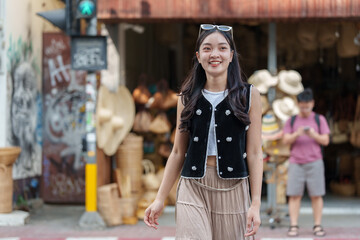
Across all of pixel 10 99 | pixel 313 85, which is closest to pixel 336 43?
pixel 313 85

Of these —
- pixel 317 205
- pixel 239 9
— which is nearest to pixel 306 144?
pixel 317 205

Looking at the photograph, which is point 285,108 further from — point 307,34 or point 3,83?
point 3,83

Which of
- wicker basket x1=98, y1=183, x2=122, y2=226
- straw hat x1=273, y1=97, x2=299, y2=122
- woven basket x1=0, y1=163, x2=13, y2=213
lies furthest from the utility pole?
straw hat x1=273, y1=97, x2=299, y2=122

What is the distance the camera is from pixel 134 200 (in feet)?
30.3

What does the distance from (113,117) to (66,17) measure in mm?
1685

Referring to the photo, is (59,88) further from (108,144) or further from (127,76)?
(108,144)

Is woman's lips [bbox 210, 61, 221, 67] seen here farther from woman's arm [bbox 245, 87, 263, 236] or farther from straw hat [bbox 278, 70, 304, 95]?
straw hat [bbox 278, 70, 304, 95]

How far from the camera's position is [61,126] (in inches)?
431

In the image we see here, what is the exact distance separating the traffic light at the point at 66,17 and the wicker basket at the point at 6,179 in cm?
193

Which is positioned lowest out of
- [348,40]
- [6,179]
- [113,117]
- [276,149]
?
[6,179]

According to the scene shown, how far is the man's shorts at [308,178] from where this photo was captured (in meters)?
7.94

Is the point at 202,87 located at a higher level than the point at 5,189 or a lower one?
higher

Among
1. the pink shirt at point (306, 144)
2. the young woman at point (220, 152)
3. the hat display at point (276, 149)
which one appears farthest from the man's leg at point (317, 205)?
the young woman at point (220, 152)

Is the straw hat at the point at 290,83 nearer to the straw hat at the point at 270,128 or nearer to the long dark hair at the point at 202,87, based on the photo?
the straw hat at the point at 270,128
